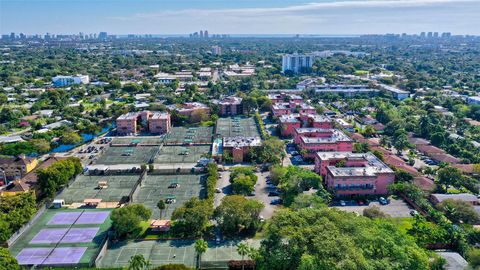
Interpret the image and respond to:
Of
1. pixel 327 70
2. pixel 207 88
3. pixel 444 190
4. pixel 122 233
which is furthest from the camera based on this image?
pixel 327 70

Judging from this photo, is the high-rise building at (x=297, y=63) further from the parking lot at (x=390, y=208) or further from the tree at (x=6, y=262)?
the tree at (x=6, y=262)

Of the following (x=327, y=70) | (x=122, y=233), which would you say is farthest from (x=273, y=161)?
(x=327, y=70)

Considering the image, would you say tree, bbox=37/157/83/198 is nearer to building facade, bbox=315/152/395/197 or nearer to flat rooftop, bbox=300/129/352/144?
building facade, bbox=315/152/395/197

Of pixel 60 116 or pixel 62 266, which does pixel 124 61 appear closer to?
pixel 60 116

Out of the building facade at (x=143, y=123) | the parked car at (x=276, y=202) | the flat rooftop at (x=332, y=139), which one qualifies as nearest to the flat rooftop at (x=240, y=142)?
the flat rooftop at (x=332, y=139)

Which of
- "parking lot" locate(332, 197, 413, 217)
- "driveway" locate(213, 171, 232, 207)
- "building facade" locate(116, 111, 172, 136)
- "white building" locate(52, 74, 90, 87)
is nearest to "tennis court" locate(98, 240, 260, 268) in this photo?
"driveway" locate(213, 171, 232, 207)

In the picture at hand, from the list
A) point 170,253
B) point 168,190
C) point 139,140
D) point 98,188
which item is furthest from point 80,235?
point 139,140

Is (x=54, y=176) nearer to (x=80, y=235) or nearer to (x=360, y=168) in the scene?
(x=80, y=235)
